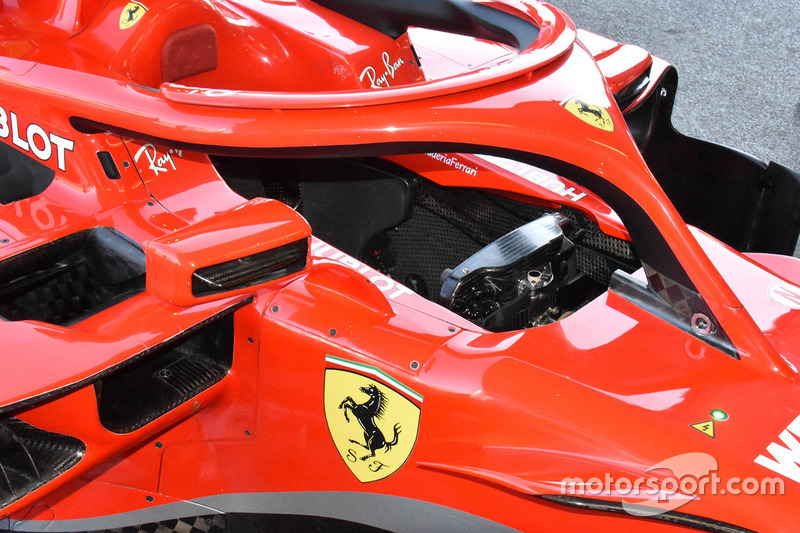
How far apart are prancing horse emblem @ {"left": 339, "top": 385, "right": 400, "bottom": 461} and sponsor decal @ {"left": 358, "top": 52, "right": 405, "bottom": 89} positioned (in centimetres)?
116

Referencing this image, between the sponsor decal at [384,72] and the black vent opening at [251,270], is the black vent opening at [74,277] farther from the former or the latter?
the sponsor decal at [384,72]

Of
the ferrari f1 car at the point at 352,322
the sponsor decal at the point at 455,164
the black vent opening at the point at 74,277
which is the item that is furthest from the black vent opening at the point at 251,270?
the sponsor decal at the point at 455,164

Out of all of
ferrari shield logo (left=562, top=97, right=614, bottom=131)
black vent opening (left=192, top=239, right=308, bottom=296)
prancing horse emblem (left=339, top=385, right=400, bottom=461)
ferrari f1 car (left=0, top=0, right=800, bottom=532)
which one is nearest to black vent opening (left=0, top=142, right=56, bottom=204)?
ferrari f1 car (left=0, top=0, right=800, bottom=532)

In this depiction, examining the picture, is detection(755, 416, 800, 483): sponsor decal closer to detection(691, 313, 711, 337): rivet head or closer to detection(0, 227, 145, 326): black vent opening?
detection(691, 313, 711, 337): rivet head

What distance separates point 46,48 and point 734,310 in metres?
1.92

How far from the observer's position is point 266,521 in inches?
84.9

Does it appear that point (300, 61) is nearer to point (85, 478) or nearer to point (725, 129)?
point (85, 478)

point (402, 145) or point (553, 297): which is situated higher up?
point (402, 145)

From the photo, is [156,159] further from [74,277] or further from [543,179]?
[543,179]

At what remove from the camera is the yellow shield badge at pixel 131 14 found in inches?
93.4

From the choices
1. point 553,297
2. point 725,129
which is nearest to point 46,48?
point 553,297

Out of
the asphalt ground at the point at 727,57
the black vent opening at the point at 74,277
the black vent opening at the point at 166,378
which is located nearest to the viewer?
the black vent opening at the point at 166,378

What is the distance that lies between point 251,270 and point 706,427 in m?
0.93

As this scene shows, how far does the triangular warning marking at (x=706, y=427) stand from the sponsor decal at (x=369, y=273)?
74cm
